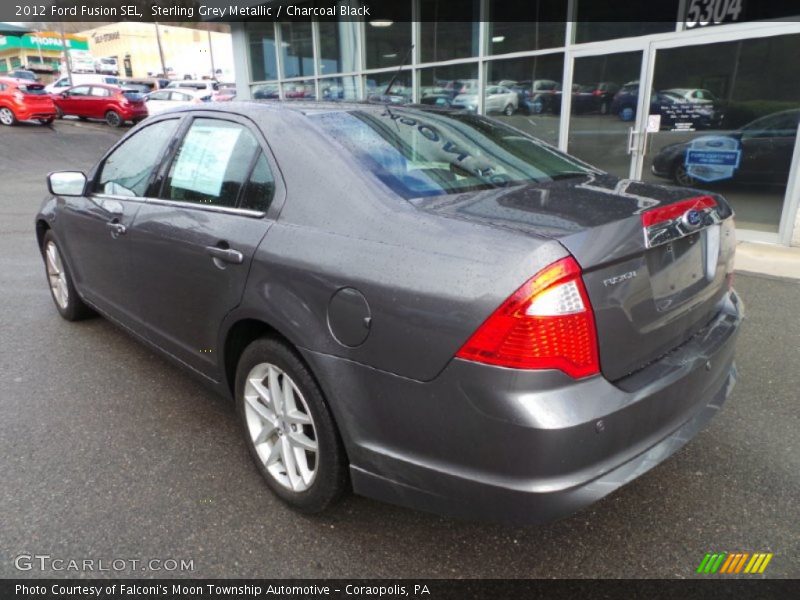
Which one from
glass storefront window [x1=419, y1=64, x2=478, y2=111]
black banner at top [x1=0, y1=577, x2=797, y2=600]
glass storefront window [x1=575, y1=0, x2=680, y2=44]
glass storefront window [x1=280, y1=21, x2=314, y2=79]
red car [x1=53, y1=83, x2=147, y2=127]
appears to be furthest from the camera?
red car [x1=53, y1=83, x2=147, y2=127]

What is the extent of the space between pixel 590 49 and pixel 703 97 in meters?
1.64

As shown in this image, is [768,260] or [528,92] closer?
[768,260]

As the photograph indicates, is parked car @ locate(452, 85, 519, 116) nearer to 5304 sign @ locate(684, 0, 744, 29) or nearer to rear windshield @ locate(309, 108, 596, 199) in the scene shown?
5304 sign @ locate(684, 0, 744, 29)

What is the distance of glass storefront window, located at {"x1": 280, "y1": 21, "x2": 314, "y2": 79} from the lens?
13023 mm

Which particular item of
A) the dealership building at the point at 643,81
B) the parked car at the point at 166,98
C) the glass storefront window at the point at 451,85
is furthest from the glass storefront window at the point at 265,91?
the parked car at the point at 166,98

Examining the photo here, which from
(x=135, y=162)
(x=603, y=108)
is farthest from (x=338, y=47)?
(x=135, y=162)

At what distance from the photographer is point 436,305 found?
1.69m

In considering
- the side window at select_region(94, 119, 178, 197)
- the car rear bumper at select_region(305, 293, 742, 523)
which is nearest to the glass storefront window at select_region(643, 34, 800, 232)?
the car rear bumper at select_region(305, 293, 742, 523)

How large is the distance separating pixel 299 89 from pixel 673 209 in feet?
42.9

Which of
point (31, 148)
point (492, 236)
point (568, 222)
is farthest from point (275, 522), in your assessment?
point (31, 148)

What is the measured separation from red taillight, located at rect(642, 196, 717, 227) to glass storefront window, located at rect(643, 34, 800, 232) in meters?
5.43

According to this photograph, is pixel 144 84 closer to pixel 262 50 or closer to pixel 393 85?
pixel 262 50

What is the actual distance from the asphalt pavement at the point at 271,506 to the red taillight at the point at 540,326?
2.96 feet

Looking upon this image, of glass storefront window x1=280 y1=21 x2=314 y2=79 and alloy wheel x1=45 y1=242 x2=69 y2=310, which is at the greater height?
glass storefront window x1=280 y1=21 x2=314 y2=79
